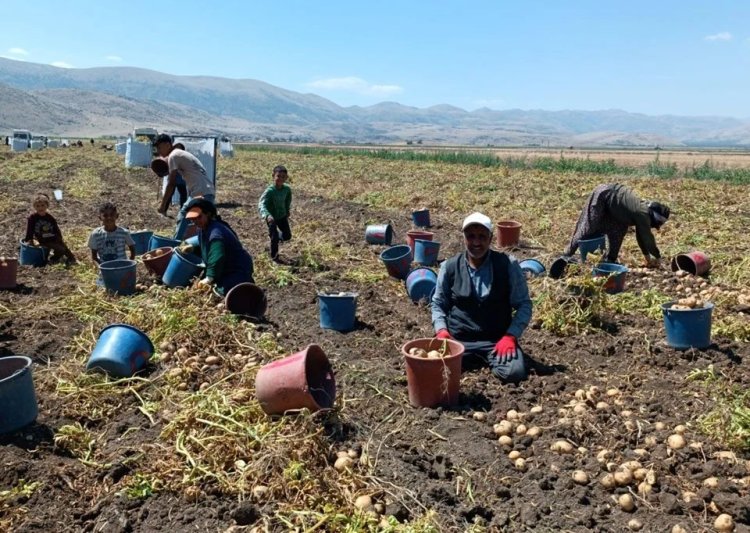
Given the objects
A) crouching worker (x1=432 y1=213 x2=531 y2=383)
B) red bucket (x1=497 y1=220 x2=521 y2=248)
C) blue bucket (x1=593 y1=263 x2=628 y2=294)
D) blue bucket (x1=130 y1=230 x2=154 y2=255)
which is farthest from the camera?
red bucket (x1=497 y1=220 x2=521 y2=248)

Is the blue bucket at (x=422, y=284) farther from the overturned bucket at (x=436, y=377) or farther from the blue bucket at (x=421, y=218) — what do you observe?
the blue bucket at (x=421, y=218)

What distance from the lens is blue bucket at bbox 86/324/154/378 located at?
4.59 meters

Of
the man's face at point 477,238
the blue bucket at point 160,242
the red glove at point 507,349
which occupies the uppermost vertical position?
the man's face at point 477,238

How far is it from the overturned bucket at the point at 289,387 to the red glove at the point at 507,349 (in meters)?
1.46

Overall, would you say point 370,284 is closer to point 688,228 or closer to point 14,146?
point 688,228

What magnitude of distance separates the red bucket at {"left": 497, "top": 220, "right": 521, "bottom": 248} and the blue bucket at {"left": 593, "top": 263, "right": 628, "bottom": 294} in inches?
122

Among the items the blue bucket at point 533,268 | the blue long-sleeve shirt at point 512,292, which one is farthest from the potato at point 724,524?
the blue bucket at point 533,268

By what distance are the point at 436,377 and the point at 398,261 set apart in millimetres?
3799

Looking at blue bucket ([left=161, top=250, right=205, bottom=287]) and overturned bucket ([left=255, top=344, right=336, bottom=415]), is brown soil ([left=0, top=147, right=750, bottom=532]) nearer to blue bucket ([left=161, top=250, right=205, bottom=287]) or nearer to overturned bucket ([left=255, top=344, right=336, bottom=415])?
overturned bucket ([left=255, top=344, right=336, bottom=415])

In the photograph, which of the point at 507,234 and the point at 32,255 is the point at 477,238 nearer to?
the point at 507,234

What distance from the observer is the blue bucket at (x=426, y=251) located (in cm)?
875

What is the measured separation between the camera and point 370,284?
7.99 m

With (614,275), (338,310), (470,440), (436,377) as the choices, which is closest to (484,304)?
(436,377)

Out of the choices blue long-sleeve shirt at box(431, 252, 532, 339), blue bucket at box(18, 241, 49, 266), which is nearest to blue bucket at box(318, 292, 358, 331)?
blue long-sleeve shirt at box(431, 252, 532, 339)
